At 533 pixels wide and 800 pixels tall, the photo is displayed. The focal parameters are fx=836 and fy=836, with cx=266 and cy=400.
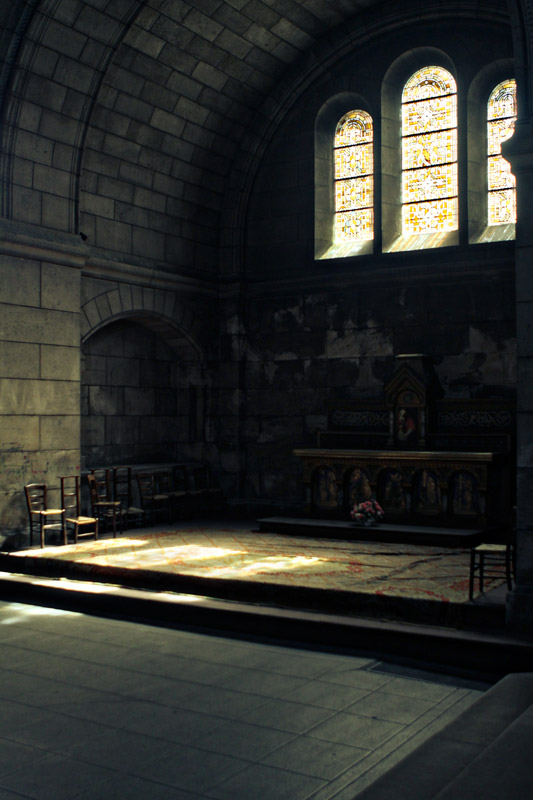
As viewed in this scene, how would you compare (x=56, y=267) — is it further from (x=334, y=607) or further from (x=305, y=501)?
(x=334, y=607)

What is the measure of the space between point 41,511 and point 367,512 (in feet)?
14.5

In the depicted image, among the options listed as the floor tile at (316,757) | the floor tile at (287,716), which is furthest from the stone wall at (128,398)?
the floor tile at (316,757)

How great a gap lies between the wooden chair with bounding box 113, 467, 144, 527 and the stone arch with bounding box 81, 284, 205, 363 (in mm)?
2149

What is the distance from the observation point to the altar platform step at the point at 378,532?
11094 millimetres

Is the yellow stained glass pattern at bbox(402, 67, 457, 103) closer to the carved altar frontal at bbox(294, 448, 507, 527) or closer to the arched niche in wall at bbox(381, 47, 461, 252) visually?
the arched niche in wall at bbox(381, 47, 461, 252)

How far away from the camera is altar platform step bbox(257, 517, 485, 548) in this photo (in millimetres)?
11094

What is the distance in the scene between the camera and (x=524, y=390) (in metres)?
6.89

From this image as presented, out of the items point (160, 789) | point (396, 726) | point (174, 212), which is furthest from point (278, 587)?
point (174, 212)

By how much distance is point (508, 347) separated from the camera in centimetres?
1234

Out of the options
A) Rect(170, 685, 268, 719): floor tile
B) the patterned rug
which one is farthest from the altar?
Rect(170, 685, 268, 719): floor tile

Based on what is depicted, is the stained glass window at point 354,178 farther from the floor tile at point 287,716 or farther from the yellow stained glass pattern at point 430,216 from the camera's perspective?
the floor tile at point 287,716

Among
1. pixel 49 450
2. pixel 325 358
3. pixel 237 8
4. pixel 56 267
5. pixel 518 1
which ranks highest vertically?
pixel 237 8

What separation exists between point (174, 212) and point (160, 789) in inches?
442

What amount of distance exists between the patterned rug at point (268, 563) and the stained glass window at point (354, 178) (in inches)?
220
